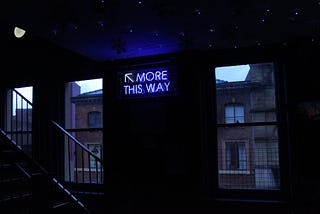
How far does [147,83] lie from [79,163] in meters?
1.80

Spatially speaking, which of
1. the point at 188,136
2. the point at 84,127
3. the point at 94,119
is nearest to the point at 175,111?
the point at 188,136

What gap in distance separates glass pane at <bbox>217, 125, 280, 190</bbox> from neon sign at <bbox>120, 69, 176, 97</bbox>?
0.88 metres

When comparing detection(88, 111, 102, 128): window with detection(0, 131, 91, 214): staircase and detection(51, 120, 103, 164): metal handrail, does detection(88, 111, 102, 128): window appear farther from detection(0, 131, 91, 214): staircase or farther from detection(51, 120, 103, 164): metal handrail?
detection(0, 131, 91, 214): staircase

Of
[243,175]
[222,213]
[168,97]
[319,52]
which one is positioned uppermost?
[319,52]

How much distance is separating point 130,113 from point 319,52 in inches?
95.6

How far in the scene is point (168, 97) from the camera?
435cm

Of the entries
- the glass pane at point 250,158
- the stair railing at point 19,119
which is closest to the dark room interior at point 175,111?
the glass pane at point 250,158

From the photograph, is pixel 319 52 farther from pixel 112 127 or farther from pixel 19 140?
pixel 19 140

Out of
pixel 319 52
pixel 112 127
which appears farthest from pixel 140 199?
pixel 319 52

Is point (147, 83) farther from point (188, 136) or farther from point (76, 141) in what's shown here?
point (76, 141)

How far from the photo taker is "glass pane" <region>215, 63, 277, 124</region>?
4125mm

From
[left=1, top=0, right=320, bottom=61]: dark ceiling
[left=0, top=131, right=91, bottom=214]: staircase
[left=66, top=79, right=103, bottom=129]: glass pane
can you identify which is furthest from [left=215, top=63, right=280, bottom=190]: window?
[left=0, top=131, right=91, bottom=214]: staircase

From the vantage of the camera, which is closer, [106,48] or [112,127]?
[106,48]

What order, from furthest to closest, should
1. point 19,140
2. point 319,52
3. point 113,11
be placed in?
point 19,140 → point 319,52 → point 113,11
